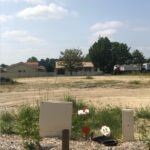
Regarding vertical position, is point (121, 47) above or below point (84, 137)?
above

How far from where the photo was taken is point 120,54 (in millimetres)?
130750

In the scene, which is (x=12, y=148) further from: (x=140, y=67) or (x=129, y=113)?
(x=140, y=67)

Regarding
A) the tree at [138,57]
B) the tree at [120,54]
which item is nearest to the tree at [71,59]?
the tree at [120,54]

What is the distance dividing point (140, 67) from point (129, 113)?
107 metres

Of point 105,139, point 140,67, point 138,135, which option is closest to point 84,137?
point 105,139

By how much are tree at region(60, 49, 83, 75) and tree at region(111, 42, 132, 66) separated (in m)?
10.2

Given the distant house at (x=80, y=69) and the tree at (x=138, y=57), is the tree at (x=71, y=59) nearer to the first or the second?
the distant house at (x=80, y=69)

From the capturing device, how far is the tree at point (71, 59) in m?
116

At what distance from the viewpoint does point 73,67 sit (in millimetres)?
117250

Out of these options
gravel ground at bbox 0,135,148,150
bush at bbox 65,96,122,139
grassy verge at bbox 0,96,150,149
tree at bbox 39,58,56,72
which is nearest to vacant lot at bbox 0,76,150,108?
grassy verge at bbox 0,96,150,149

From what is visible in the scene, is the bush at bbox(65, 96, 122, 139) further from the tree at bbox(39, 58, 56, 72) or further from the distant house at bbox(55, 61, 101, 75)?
the tree at bbox(39, 58, 56, 72)

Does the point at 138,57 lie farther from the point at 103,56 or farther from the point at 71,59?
the point at 71,59

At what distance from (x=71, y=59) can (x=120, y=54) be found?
21.0 meters

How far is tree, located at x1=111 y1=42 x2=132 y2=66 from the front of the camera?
126419mm
